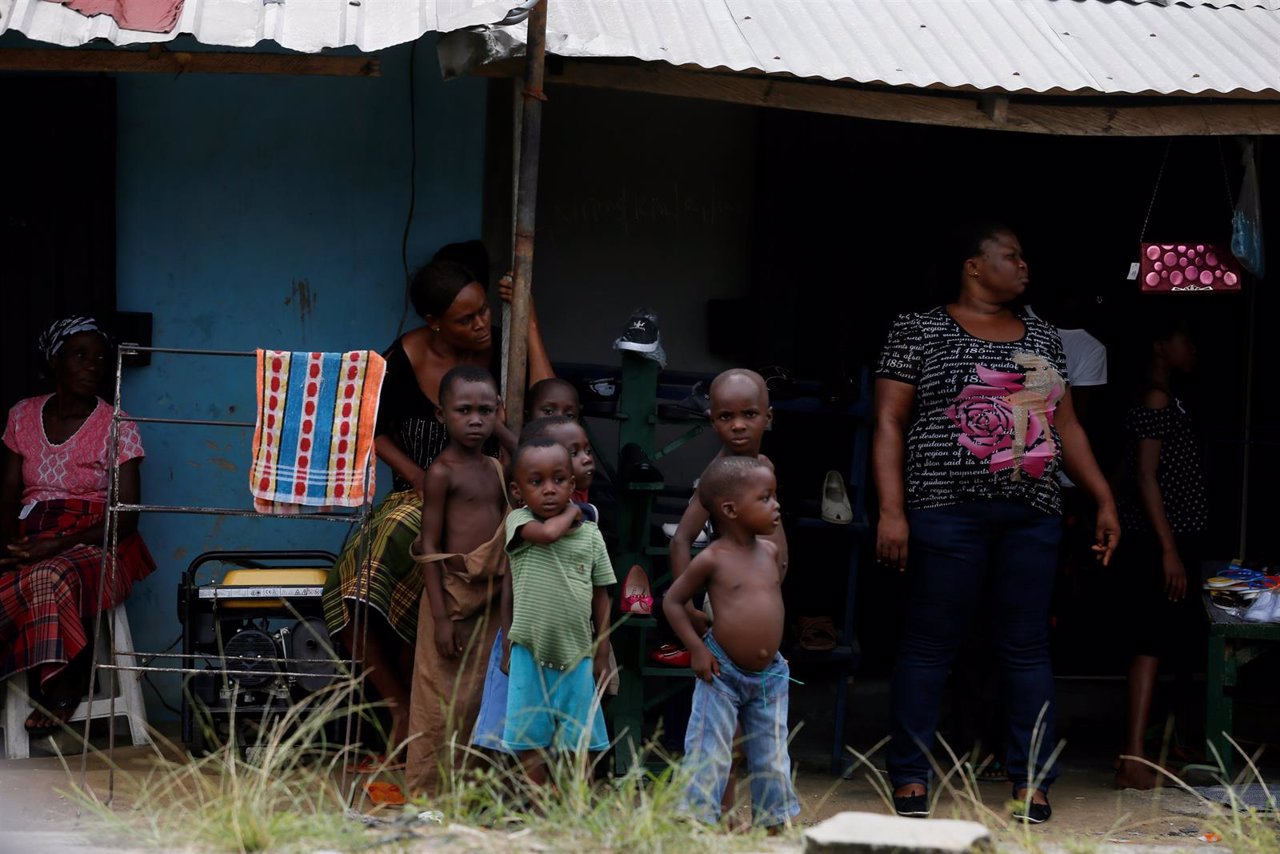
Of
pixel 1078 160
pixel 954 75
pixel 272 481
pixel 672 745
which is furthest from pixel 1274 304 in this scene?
pixel 272 481

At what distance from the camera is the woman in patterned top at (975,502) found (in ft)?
15.9

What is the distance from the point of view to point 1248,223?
510 centimetres

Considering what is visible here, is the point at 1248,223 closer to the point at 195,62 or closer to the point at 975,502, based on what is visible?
the point at 975,502

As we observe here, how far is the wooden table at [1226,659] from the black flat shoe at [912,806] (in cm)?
115

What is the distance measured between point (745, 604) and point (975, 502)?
43.0 inches

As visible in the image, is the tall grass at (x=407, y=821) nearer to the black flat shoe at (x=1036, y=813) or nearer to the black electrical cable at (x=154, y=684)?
the black flat shoe at (x=1036, y=813)

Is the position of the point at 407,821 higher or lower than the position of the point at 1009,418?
lower

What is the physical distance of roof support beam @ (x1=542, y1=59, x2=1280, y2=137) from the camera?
4.61m

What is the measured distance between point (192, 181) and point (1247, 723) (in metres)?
5.01

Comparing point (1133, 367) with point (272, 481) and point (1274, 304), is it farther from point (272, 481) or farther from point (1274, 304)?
point (272, 481)

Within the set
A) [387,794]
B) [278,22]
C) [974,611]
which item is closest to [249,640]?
[387,794]

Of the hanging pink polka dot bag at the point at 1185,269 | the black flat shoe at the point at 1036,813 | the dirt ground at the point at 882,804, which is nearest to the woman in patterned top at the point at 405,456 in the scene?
the dirt ground at the point at 882,804

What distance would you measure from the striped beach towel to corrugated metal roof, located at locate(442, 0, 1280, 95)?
3.76 ft

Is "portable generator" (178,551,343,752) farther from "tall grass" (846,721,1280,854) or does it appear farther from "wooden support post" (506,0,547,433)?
"tall grass" (846,721,1280,854)
